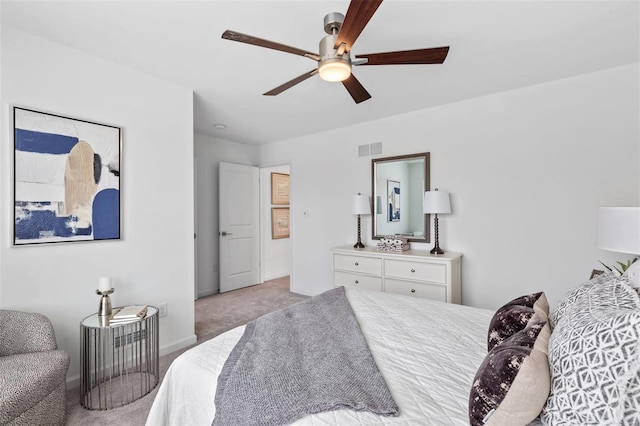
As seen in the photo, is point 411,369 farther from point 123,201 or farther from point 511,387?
point 123,201

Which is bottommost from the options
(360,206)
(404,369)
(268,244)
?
(404,369)

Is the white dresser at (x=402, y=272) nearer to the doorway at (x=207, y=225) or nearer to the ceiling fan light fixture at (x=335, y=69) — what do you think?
the doorway at (x=207, y=225)

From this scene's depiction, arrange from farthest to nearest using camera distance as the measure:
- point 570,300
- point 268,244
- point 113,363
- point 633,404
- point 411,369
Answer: point 268,244 < point 113,363 < point 411,369 < point 570,300 < point 633,404

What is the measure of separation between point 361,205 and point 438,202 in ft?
3.11

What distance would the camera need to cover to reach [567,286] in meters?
2.73

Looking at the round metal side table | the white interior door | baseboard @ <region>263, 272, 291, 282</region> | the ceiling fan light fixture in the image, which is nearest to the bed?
the round metal side table

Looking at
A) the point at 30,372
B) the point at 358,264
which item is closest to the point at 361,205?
the point at 358,264

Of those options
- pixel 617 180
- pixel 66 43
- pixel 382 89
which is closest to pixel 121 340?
pixel 66 43

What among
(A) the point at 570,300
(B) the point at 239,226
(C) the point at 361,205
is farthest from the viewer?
(B) the point at 239,226

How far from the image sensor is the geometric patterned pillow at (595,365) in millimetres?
699

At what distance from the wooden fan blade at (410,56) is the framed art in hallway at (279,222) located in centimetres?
422

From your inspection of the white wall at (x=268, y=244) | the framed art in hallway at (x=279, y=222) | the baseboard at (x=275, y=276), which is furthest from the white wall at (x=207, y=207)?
the framed art in hallway at (x=279, y=222)

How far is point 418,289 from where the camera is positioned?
10.3 ft

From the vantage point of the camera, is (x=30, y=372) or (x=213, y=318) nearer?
(x=30, y=372)
